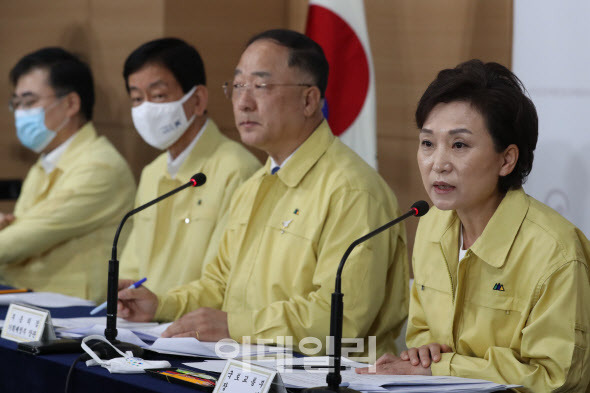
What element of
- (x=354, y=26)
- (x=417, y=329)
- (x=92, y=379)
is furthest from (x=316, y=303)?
(x=354, y=26)

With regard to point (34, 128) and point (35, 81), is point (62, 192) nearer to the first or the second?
point (34, 128)

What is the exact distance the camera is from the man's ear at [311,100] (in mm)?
2973

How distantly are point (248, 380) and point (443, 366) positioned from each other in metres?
0.54

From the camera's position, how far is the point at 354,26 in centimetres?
366

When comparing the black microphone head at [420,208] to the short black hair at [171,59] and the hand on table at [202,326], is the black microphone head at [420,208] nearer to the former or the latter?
the hand on table at [202,326]

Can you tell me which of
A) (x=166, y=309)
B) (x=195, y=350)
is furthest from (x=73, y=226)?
(x=195, y=350)

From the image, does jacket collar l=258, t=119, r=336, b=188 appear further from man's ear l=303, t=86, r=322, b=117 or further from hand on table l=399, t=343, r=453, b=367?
hand on table l=399, t=343, r=453, b=367

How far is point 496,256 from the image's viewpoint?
6.88ft

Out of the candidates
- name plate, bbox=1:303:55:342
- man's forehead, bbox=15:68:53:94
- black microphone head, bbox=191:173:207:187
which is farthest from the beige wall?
name plate, bbox=1:303:55:342

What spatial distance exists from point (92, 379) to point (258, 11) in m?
2.94

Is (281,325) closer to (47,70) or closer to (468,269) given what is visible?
(468,269)

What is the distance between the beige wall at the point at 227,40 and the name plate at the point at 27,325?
6.03ft

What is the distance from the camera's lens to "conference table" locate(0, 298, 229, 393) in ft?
6.37

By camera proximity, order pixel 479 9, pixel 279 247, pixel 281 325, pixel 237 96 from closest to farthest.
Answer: pixel 281 325, pixel 279 247, pixel 237 96, pixel 479 9
